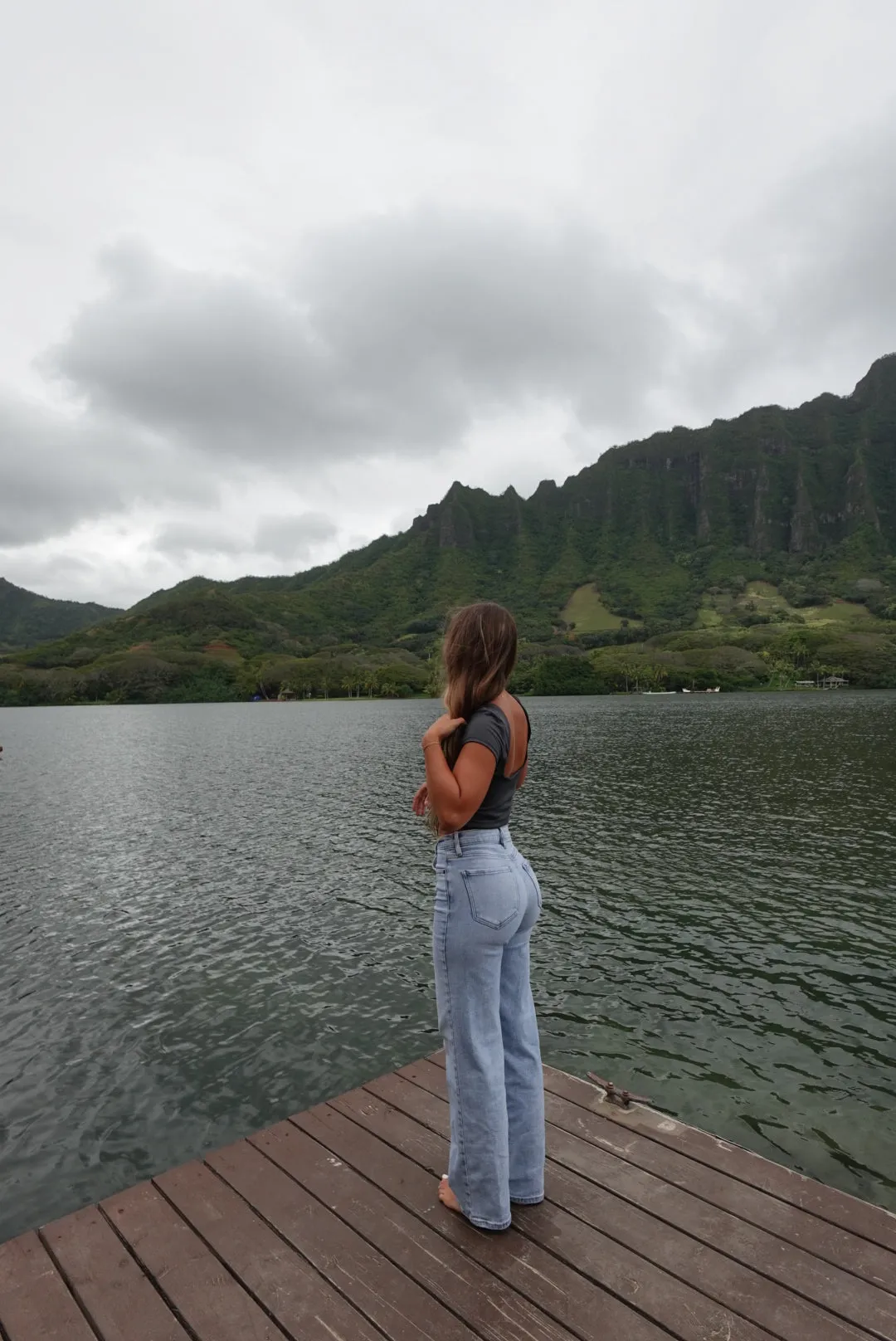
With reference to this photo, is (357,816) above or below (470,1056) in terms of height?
below

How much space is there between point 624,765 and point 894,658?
527ft

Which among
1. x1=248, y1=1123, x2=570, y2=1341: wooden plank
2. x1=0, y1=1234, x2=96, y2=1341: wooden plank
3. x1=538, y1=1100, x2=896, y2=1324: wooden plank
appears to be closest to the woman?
x1=248, y1=1123, x2=570, y2=1341: wooden plank

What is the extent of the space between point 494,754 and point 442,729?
38cm

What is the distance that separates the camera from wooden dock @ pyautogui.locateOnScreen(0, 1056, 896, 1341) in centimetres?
438

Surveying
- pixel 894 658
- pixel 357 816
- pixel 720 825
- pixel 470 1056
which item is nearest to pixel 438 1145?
pixel 470 1056

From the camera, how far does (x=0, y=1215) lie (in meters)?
7.89

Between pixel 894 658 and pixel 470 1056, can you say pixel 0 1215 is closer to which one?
pixel 470 1056

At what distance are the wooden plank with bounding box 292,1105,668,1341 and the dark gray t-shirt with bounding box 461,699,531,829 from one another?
2.92m

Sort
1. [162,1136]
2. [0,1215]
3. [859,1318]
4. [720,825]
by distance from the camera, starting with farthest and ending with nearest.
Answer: [720,825]
[162,1136]
[0,1215]
[859,1318]

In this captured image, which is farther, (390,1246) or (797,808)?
(797,808)

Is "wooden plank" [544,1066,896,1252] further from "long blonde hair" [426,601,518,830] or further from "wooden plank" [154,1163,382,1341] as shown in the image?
"long blonde hair" [426,601,518,830]

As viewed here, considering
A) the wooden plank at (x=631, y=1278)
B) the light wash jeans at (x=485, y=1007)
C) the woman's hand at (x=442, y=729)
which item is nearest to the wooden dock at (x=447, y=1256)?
the wooden plank at (x=631, y=1278)

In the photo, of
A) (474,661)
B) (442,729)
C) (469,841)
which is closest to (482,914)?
(469,841)

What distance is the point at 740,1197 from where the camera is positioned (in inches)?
218
